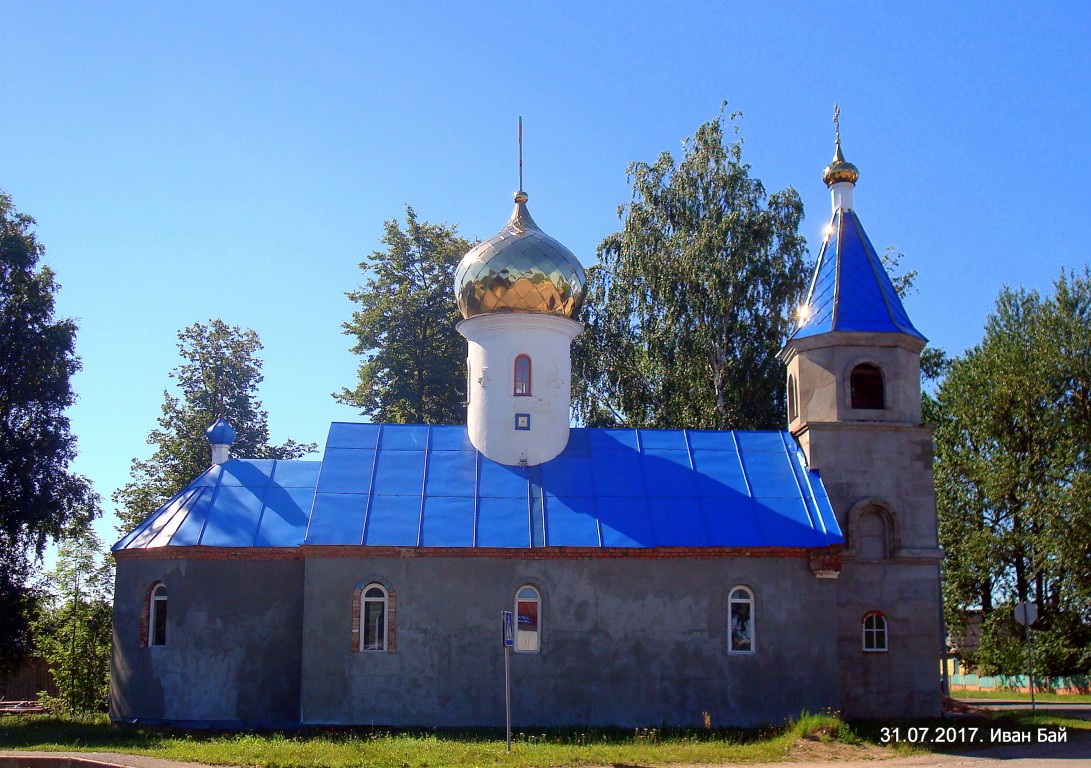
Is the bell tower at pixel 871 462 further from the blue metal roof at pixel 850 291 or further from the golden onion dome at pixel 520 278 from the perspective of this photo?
the golden onion dome at pixel 520 278

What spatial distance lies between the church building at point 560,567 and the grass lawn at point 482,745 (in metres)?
0.74

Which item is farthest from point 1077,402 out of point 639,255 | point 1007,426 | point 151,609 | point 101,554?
point 101,554

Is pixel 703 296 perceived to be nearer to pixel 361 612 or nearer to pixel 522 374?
pixel 522 374

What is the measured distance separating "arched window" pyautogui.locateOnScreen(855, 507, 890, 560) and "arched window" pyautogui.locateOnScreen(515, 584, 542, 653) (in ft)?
18.8

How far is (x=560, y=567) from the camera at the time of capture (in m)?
17.3

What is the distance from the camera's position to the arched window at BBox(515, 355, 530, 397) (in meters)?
19.8

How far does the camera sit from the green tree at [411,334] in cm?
3097

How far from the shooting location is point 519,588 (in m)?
17.2

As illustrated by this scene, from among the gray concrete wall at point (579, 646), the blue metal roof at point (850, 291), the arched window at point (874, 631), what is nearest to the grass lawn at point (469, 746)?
the gray concrete wall at point (579, 646)

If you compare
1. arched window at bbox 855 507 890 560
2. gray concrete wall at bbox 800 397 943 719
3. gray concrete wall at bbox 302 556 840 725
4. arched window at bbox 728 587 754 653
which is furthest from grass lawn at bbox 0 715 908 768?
arched window at bbox 855 507 890 560

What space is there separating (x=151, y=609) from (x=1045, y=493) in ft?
76.7

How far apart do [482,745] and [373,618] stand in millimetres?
3251

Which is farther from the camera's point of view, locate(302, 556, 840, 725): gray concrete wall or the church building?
the church building

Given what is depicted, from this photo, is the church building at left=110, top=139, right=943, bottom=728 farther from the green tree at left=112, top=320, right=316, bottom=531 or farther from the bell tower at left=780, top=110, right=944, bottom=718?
the green tree at left=112, top=320, right=316, bottom=531
